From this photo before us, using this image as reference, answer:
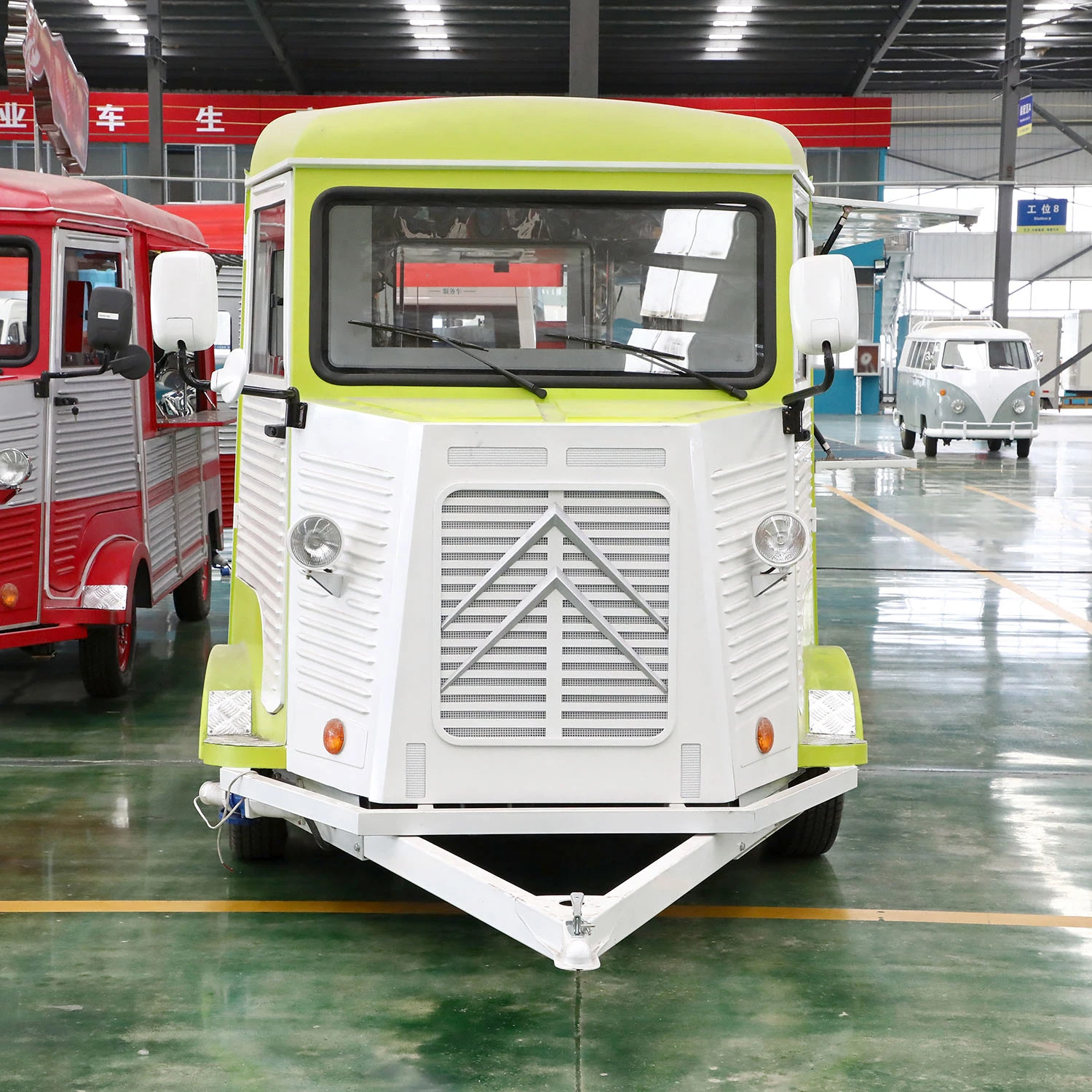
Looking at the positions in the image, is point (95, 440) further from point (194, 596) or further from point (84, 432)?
point (194, 596)

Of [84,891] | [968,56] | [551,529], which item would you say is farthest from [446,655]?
[968,56]

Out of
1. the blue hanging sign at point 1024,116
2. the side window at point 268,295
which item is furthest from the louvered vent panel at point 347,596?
the blue hanging sign at point 1024,116

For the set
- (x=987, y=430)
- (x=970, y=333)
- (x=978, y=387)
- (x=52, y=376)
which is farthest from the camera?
(x=970, y=333)

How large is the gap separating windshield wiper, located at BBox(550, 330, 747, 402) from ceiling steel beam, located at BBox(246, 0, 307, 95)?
23.7 meters

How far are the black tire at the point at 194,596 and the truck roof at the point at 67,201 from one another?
2.52 meters

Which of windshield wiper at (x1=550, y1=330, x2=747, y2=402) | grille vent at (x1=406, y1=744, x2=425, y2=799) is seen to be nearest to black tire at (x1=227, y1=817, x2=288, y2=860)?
grille vent at (x1=406, y1=744, x2=425, y2=799)

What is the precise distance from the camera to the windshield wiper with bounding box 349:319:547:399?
4.43 m

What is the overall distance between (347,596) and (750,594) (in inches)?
46.9

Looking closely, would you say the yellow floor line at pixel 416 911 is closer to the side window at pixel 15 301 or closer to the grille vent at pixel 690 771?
the grille vent at pixel 690 771

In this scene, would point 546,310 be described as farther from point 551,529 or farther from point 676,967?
point 676,967

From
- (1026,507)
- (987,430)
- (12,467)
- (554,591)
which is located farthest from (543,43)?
(554,591)

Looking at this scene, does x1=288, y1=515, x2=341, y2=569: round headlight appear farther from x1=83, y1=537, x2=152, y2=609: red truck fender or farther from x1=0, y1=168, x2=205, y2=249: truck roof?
x1=0, y1=168, x2=205, y2=249: truck roof

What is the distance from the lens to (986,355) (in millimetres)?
23516

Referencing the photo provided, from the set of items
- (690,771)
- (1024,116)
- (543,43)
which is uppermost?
(543,43)
